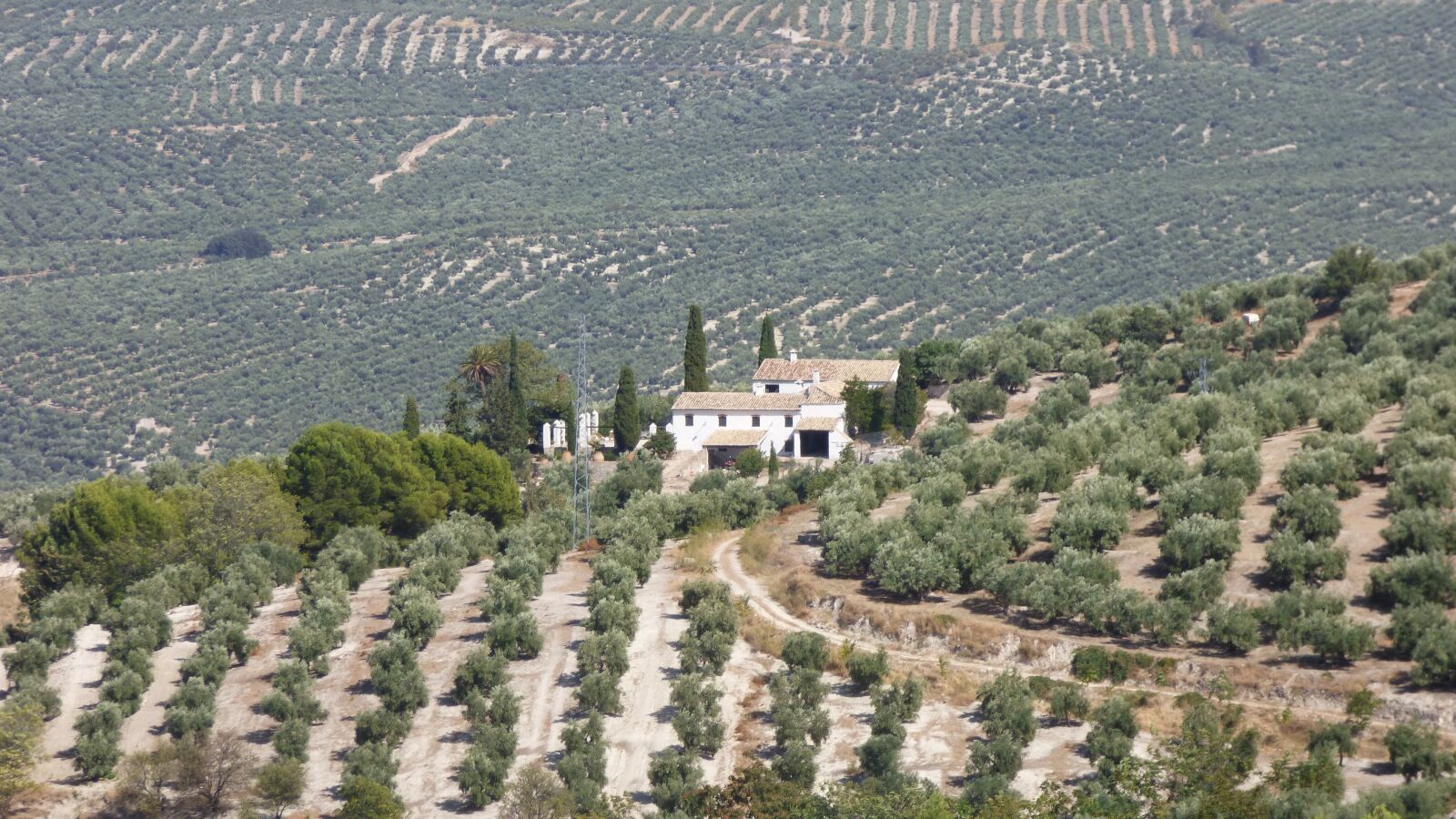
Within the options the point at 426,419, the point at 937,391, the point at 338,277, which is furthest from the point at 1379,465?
the point at 338,277

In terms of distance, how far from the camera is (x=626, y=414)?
285ft

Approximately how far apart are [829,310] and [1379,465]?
91.1 meters

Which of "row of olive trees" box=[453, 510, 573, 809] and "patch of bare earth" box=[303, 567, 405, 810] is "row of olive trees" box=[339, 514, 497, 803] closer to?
"patch of bare earth" box=[303, 567, 405, 810]

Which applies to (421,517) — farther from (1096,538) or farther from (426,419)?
(426,419)

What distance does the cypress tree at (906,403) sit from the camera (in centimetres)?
8256

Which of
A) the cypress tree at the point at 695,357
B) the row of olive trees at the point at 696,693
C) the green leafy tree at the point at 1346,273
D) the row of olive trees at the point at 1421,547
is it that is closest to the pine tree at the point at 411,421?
the cypress tree at the point at 695,357

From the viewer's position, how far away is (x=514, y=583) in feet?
195

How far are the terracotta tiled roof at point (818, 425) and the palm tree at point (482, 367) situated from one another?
1435 centimetres

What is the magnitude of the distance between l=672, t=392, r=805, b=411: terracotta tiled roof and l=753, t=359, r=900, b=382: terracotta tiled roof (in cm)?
264

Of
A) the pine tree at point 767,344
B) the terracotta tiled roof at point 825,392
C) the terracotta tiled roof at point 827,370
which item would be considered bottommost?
the terracotta tiled roof at point 825,392

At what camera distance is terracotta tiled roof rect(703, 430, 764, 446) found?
281 ft

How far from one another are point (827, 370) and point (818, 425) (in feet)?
22.4

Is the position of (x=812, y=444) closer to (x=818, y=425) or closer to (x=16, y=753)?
(x=818, y=425)

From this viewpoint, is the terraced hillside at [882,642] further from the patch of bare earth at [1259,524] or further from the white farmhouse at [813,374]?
the white farmhouse at [813,374]
